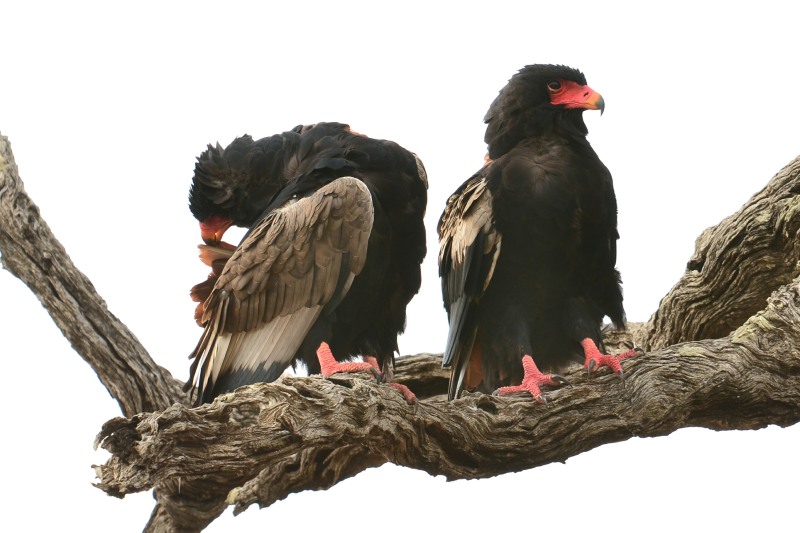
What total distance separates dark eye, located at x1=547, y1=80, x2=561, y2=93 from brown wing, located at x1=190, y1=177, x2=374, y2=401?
1.40m

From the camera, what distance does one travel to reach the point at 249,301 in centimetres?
730

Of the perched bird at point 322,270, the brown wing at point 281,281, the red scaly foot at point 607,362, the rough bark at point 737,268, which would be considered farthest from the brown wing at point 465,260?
the rough bark at point 737,268

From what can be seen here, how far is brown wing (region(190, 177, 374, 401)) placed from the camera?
22.9 feet

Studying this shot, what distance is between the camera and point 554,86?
7.51 meters

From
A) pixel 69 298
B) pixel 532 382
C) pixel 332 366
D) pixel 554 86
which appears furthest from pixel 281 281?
pixel 554 86

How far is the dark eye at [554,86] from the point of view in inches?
295

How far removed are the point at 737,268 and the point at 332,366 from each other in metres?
2.92

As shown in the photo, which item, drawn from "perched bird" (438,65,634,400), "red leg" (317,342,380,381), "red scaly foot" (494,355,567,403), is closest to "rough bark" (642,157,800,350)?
"perched bird" (438,65,634,400)

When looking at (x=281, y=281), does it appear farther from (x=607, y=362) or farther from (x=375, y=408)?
(x=607, y=362)

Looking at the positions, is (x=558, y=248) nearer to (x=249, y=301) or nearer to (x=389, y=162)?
(x=389, y=162)

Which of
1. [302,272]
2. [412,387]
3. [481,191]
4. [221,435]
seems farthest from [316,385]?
[412,387]

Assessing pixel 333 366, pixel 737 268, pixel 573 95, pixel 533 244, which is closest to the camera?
pixel 333 366

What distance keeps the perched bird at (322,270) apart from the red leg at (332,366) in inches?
0.5

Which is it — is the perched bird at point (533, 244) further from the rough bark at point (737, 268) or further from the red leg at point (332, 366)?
the rough bark at point (737, 268)
